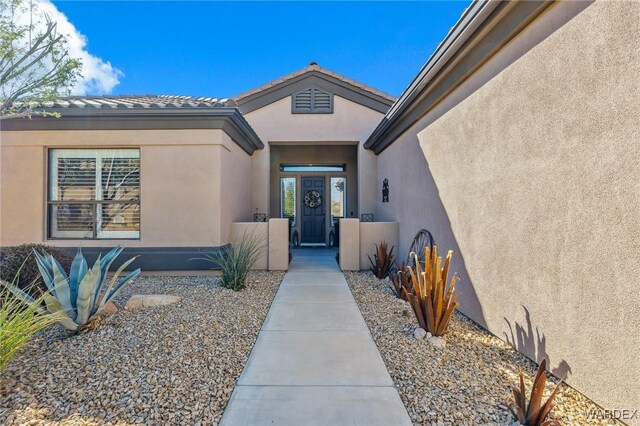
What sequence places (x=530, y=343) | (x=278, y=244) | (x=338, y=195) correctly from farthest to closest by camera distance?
(x=338, y=195) → (x=278, y=244) → (x=530, y=343)

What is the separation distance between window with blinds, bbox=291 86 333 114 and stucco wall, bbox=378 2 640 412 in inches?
260

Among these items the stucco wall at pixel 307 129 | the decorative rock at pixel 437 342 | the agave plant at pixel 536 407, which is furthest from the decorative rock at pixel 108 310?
the stucco wall at pixel 307 129

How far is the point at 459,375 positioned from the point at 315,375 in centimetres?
138

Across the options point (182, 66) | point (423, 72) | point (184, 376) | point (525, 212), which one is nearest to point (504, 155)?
point (525, 212)

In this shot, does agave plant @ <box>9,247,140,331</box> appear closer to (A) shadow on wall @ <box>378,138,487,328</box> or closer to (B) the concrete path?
(B) the concrete path

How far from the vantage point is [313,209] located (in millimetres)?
Answer: 12789

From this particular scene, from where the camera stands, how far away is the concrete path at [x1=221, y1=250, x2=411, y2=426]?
2.54 m

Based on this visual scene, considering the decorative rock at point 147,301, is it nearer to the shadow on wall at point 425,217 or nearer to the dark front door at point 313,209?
the shadow on wall at point 425,217

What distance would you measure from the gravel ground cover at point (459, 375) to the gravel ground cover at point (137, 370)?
161 cm

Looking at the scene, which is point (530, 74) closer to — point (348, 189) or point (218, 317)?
point (218, 317)

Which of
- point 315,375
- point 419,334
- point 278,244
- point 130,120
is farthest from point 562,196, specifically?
point 130,120

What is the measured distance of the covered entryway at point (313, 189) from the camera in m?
12.6

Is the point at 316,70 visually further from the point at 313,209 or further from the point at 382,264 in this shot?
the point at 382,264

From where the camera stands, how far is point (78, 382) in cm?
289
